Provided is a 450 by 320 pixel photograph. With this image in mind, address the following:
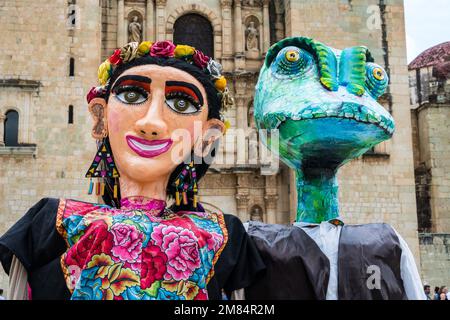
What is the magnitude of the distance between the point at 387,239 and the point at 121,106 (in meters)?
1.35

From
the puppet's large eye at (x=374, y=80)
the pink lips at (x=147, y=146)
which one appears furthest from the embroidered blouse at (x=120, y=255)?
the puppet's large eye at (x=374, y=80)

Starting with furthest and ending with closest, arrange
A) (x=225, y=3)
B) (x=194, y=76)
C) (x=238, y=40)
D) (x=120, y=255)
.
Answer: (x=225, y=3), (x=238, y=40), (x=194, y=76), (x=120, y=255)

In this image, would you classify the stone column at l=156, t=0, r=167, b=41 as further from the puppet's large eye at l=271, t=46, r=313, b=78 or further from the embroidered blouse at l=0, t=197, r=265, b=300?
the embroidered blouse at l=0, t=197, r=265, b=300

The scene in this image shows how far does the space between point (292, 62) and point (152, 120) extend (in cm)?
77

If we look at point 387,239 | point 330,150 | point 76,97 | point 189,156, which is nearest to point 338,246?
point 387,239

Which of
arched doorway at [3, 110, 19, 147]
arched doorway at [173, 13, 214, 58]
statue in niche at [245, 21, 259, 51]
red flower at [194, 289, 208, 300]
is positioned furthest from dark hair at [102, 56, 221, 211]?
statue in niche at [245, 21, 259, 51]

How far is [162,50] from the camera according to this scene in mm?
2883

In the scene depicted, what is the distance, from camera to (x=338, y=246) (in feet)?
9.38

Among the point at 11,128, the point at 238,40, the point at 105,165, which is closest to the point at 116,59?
the point at 105,165

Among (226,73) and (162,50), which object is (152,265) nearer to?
(162,50)

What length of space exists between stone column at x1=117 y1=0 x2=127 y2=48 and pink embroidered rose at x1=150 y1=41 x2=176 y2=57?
12.7 m
